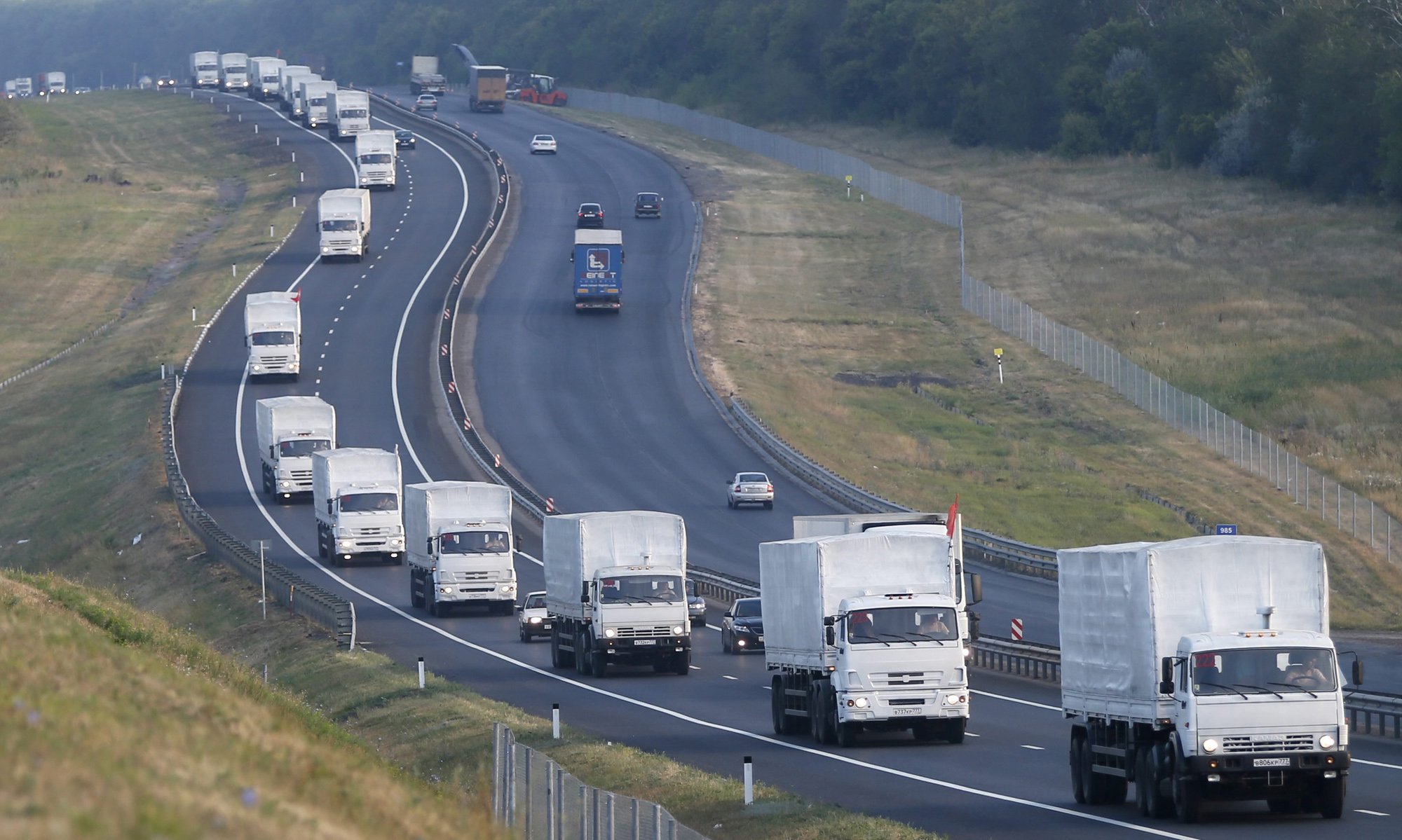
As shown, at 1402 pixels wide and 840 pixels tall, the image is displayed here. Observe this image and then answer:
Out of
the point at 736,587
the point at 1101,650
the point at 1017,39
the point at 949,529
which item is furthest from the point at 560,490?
the point at 1017,39

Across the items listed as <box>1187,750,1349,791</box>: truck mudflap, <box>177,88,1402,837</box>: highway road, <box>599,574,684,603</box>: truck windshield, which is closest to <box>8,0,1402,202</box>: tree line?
<box>177,88,1402,837</box>: highway road

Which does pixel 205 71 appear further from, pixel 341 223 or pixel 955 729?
pixel 955 729

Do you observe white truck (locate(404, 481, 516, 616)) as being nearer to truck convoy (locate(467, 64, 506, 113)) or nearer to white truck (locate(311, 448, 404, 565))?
white truck (locate(311, 448, 404, 565))

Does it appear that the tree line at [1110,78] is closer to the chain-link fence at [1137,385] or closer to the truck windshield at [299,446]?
the chain-link fence at [1137,385]

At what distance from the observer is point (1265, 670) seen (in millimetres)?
22453

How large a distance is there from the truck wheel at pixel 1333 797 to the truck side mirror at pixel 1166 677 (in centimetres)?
216

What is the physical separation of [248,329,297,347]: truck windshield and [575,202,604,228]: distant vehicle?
1362 inches

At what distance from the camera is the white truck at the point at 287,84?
16488 cm

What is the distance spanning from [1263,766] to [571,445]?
53.8 metres

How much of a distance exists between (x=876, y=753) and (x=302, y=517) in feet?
133

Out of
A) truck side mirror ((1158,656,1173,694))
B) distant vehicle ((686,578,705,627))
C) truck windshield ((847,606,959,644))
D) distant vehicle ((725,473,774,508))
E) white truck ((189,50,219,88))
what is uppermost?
white truck ((189,50,219,88))

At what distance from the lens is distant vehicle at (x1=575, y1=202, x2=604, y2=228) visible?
113625mm

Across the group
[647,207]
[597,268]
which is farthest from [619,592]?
[647,207]

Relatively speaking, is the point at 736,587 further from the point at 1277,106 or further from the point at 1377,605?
the point at 1277,106
